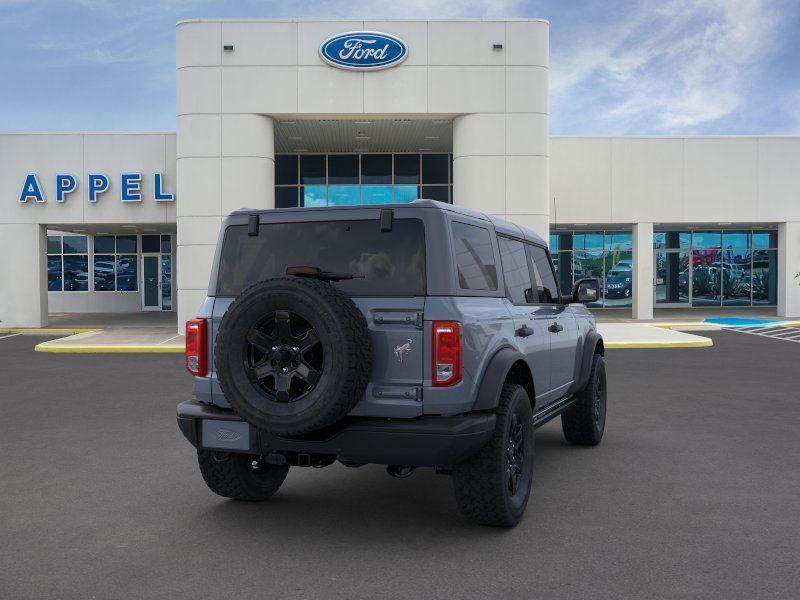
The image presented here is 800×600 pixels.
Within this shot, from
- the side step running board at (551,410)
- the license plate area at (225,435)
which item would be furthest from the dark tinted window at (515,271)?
the license plate area at (225,435)

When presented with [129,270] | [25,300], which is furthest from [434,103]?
[129,270]

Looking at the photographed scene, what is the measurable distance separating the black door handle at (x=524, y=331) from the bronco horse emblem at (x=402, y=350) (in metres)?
1.06

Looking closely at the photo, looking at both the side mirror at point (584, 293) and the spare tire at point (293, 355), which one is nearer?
the spare tire at point (293, 355)

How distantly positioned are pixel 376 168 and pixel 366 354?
22.1 metres

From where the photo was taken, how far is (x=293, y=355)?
13.9ft

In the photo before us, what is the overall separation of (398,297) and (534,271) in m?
2.12

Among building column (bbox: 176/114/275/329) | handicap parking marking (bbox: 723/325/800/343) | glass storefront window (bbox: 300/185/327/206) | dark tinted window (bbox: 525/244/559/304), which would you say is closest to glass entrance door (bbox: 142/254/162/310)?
glass storefront window (bbox: 300/185/327/206)

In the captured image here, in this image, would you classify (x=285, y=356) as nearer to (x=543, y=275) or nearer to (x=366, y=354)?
(x=366, y=354)

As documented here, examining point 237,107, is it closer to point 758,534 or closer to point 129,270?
point 129,270

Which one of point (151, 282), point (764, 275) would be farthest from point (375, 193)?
point (764, 275)

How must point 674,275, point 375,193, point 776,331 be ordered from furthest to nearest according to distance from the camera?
1. point 674,275
2. point 375,193
3. point 776,331

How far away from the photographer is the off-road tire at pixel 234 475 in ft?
16.9

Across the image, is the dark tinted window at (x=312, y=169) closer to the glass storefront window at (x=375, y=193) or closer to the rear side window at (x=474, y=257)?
the glass storefront window at (x=375, y=193)

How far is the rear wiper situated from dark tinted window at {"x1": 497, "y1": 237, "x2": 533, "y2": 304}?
128 cm
